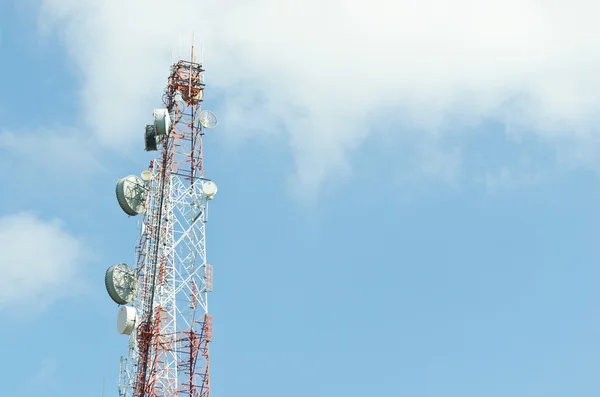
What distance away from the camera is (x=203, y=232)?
84.2 metres

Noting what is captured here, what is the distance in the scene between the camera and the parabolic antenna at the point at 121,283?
8294cm

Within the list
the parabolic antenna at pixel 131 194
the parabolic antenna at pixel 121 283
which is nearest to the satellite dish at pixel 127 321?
the parabolic antenna at pixel 121 283

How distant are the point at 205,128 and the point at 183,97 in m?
2.89

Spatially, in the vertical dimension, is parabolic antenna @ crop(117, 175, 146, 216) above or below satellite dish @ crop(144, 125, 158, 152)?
below

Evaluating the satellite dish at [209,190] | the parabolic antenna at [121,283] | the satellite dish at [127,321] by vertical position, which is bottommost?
the satellite dish at [127,321]

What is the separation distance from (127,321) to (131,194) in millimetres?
9504

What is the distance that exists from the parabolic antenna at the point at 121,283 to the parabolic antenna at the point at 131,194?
404cm

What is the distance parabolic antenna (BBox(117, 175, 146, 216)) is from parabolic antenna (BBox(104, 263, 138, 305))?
4041mm

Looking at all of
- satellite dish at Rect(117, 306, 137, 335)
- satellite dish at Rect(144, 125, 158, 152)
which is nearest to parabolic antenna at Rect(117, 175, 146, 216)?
satellite dish at Rect(144, 125, 158, 152)

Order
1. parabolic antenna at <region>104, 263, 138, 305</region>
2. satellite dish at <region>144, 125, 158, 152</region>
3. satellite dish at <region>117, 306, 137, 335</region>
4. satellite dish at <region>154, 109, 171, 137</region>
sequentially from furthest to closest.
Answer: satellite dish at <region>144, 125, 158, 152</region>
satellite dish at <region>154, 109, 171, 137</region>
parabolic antenna at <region>104, 263, 138, 305</region>
satellite dish at <region>117, 306, 137, 335</region>

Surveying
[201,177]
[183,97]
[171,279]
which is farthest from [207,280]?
[183,97]

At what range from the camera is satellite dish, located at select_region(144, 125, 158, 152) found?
86188 millimetres

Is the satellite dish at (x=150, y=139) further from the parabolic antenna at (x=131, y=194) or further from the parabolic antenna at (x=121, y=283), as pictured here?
the parabolic antenna at (x=121, y=283)

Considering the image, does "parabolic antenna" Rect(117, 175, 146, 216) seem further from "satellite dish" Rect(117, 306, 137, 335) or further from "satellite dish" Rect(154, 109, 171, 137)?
"satellite dish" Rect(117, 306, 137, 335)
